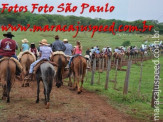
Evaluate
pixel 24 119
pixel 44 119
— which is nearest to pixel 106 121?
pixel 44 119

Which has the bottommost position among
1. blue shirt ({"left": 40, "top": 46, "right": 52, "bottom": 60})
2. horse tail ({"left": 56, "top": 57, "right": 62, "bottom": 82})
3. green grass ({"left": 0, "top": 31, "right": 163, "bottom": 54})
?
horse tail ({"left": 56, "top": 57, "right": 62, "bottom": 82})

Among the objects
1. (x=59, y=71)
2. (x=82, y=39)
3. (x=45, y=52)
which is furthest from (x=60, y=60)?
(x=82, y=39)

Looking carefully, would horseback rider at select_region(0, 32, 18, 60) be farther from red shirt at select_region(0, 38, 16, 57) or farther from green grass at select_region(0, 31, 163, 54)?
green grass at select_region(0, 31, 163, 54)

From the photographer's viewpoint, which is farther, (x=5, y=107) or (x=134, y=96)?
(x=134, y=96)

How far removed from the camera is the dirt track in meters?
8.66

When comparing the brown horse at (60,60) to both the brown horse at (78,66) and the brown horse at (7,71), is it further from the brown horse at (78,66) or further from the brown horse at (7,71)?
the brown horse at (7,71)

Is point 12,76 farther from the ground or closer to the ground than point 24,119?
farther from the ground

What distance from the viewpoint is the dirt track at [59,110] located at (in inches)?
341

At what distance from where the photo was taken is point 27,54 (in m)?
14.2

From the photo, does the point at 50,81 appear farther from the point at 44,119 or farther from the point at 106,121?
the point at 106,121

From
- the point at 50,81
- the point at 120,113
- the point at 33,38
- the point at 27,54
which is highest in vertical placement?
the point at 33,38

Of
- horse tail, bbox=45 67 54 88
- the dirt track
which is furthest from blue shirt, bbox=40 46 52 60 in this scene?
the dirt track

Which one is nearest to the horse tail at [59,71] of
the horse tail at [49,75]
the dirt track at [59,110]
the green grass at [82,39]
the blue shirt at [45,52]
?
the dirt track at [59,110]

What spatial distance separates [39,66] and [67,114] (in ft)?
7.77
